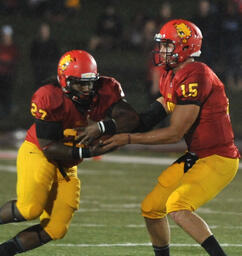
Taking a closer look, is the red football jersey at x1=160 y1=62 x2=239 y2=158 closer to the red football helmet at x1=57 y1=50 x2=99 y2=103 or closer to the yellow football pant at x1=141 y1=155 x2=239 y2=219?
the yellow football pant at x1=141 y1=155 x2=239 y2=219

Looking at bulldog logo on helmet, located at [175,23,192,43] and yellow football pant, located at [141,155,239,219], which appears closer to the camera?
yellow football pant, located at [141,155,239,219]

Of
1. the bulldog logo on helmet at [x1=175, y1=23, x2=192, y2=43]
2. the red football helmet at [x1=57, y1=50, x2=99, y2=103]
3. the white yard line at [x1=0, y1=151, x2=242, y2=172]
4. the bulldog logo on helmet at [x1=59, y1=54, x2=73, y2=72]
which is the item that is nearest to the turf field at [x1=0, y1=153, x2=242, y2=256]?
the white yard line at [x1=0, y1=151, x2=242, y2=172]

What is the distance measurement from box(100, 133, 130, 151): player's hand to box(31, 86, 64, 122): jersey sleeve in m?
0.39

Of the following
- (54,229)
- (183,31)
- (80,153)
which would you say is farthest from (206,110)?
(54,229)

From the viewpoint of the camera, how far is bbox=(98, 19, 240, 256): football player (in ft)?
18.2

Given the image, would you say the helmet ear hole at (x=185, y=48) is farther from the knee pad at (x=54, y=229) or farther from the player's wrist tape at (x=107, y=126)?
the knee pad at (x=54, y=229)

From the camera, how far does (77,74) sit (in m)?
5.73

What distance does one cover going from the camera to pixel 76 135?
5820 millimetres

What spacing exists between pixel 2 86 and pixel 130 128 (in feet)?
28.6

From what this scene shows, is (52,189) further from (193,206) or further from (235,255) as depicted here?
(235,255)

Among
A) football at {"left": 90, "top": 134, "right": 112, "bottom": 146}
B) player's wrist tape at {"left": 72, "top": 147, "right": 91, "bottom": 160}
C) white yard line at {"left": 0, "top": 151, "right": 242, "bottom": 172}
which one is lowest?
white yard line at {"left": 0, "top": 151, "right": 242, "bottom": 172}

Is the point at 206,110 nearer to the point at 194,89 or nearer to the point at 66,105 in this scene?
the point at 194,89

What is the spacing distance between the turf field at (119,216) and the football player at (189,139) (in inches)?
30.6

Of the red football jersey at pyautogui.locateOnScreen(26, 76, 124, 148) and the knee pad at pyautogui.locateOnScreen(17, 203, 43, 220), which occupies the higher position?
the red football jersey at pyautogui.locateOnScreen(26, 76, 124, 148)
